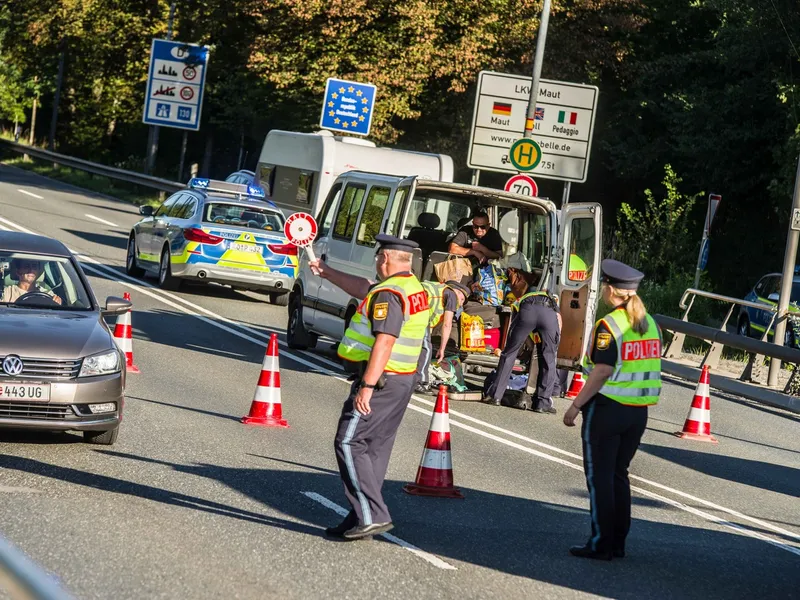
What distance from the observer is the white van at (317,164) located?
885 inches

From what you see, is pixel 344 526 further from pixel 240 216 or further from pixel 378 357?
pixel 240 216

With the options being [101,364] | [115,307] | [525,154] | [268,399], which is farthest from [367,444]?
[525,154]

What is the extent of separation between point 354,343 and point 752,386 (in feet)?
39.0

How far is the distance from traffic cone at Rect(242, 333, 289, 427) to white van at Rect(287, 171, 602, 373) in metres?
2.87

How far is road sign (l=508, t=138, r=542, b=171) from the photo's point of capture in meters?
23.4

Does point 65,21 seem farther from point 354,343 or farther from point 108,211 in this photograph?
point 354,343

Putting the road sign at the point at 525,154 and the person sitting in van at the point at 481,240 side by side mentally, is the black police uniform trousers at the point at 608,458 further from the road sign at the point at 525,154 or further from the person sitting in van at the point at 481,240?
the road sign at the point at 525,154

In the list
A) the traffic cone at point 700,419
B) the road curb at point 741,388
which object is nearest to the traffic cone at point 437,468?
the traffic cone at point 700,419

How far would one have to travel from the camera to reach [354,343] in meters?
7.48

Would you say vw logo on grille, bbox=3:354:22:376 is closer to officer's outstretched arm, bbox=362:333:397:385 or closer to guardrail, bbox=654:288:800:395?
officer's outstretched arm, bbox=362:333:397:385

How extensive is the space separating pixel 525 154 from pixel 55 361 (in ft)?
50.6

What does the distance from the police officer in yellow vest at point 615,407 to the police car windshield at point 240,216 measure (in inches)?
529

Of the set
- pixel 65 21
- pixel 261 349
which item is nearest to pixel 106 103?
pixel 65 21

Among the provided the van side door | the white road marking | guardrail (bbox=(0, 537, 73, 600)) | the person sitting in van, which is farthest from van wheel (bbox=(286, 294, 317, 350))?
guardrail (bbox=(0, 537, 73, 600))
